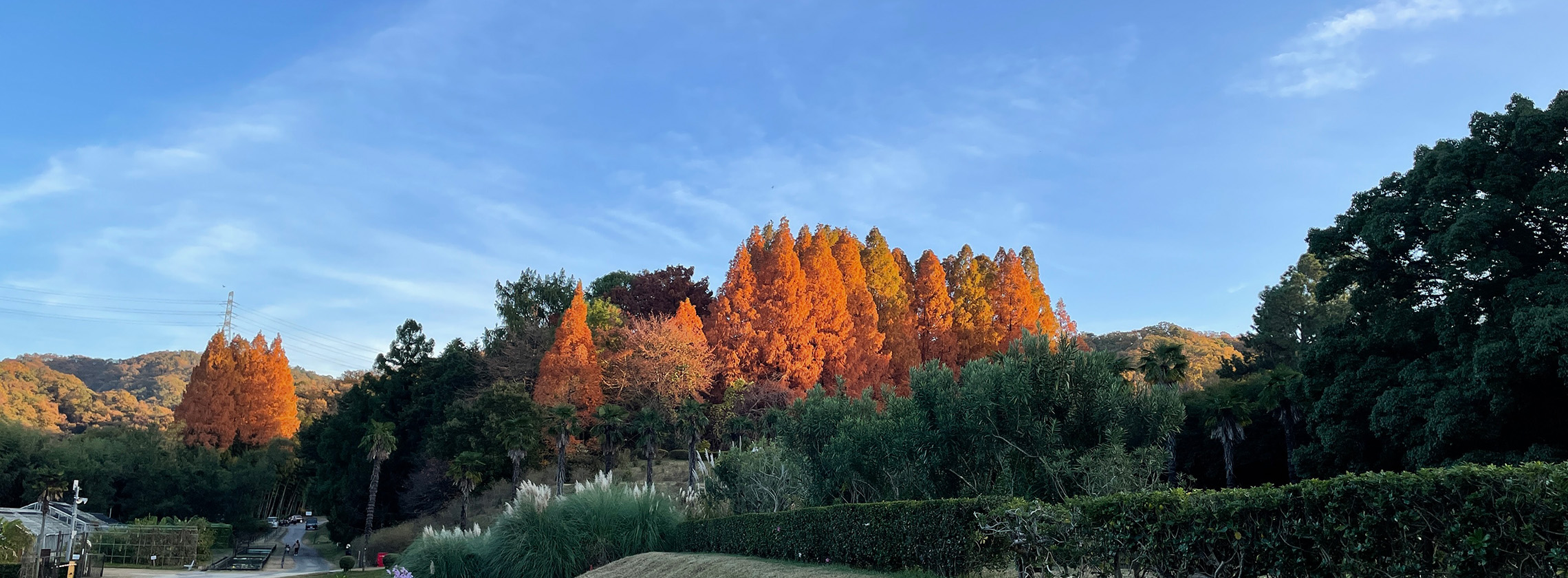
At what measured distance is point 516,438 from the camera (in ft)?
111

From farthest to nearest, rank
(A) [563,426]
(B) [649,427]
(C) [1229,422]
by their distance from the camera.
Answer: (A) [563,426]
(B) [649,427]
(C) [1229,422]

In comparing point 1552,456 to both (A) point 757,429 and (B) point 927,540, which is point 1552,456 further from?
(A) point 757,429

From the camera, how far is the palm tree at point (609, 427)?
3344cm

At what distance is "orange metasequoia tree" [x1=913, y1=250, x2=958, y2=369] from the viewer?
42688mm

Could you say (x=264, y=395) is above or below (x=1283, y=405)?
above

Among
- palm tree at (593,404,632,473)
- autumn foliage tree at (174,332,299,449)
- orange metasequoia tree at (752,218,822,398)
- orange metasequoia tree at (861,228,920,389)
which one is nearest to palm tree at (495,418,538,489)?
palm tree at (593,404,632,473)

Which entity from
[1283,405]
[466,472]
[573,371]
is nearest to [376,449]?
[466,472]

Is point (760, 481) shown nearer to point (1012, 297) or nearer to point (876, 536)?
point (876, 536)

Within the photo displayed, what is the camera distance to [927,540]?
11047 mm

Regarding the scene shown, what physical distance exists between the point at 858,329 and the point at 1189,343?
3403 centimetres

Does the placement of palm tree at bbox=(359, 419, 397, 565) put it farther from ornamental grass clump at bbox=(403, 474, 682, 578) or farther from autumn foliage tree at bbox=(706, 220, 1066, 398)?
ornamental grass clump at bbox=(403, 474, 682, 578)

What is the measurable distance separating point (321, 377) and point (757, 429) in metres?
112

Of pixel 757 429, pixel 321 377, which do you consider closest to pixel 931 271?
pixel 757 429

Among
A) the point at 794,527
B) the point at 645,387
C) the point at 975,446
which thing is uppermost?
the point at 645,387
